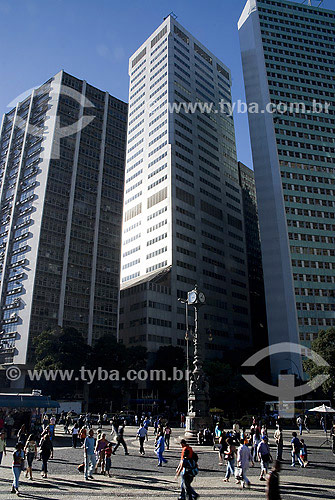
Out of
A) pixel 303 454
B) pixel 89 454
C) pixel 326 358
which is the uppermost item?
pixel 326 358

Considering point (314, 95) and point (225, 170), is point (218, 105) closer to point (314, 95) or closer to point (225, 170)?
point (225, 170)

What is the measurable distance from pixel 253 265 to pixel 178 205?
45.8 meters

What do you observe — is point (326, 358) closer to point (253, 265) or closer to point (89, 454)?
point (89, 454)

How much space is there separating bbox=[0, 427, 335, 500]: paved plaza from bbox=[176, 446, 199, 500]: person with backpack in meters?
1.51

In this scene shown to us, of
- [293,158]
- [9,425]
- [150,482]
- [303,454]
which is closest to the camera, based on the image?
[150,482]

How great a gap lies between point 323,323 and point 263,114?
51348 mm

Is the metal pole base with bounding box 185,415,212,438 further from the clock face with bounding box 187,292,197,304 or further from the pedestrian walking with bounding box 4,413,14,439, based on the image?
the pedestrian walking with bounding box 4,413,14,439

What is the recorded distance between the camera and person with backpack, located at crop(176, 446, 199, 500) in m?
12.2

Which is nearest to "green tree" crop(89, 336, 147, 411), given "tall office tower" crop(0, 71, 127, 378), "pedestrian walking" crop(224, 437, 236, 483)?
"tall office tower" crop(0, 71, 127, 378)

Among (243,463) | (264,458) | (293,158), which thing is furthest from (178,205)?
(243,463)

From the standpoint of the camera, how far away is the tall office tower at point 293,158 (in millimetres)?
86000

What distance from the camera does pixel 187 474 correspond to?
12375 mm

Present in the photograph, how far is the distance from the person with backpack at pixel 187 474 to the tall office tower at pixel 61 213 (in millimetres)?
69447

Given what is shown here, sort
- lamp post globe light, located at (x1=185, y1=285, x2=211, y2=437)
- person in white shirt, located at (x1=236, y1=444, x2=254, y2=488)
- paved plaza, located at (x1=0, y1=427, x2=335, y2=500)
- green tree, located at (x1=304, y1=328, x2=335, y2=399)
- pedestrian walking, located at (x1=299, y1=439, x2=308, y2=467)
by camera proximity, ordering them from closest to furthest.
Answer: paved plaza, located at (x1=0, y1=427, x2=335, y2=500), person in white shirt, located at (x1=236, y1=444, x2=254, y2=488), pedestrian walking, located at (x1=299, y1=439, x2=308, y2=467), lamp post globe light, located at (x1=185, y1=285, x2=211, y2=437), green tree, located at (x1=304, y1=328, x2=335, y2=399)
